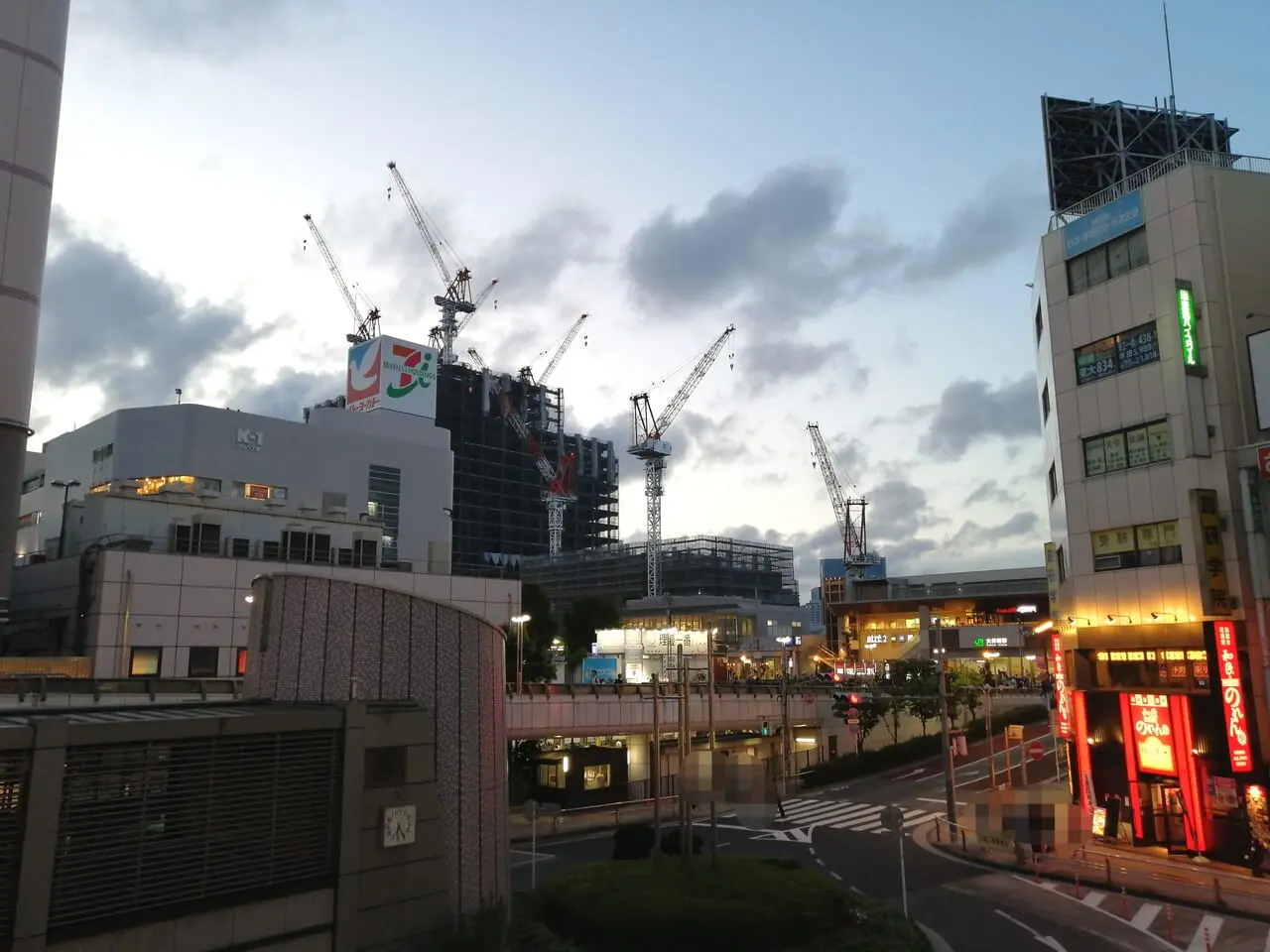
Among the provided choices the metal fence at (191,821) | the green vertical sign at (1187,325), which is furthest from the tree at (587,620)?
the metal fence at (191,821)

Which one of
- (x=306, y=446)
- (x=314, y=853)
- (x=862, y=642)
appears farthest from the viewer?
(x=862, y=642)

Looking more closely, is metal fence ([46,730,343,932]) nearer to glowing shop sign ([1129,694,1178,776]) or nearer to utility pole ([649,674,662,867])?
utility pole ([649,674,662,867])

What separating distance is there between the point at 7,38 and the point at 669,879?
48357 millimetres

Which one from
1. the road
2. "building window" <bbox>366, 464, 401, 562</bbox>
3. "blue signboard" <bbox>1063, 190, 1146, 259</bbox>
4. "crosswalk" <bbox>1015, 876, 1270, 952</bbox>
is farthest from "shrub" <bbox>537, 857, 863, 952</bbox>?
"building window" <bbox>366, 464, 401, 562</bbox>

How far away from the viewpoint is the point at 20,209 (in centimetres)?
4509

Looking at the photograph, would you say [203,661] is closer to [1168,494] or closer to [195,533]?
[195,533]

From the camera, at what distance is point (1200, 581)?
106 feet

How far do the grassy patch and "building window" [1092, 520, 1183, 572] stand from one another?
1931 centimetres

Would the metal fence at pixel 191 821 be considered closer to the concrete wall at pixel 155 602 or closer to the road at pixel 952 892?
the road at pixel 952 892

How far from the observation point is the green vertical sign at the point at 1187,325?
34250 mm

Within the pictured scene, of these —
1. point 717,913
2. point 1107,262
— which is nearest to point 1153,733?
point 1107,262

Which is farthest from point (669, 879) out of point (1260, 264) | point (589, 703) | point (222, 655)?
point (222, 655)

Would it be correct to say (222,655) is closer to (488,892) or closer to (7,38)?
(7,38)

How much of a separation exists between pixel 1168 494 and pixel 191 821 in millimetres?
33593
